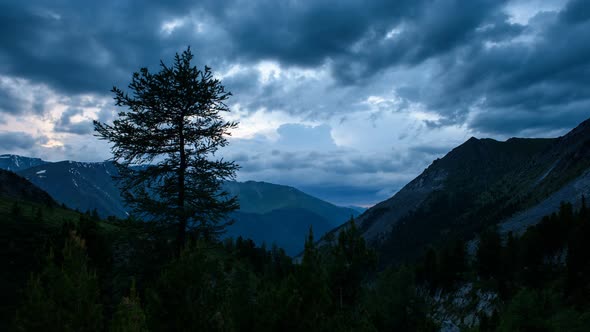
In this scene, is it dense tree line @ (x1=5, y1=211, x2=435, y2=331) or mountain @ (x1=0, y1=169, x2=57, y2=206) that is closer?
dense tree line @ (x1=5, y1=211, x2=435, y2=331)

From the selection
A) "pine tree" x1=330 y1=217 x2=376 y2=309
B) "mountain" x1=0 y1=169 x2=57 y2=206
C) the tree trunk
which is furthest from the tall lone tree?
"mountain" x1=0 y1=169 x2=57 y2=206

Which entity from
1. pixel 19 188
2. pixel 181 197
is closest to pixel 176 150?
pixel 181 197

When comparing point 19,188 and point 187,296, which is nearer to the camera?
point 187,296

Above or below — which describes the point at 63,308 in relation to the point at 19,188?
below

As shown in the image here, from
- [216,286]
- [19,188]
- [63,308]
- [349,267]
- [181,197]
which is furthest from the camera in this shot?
[19,188]

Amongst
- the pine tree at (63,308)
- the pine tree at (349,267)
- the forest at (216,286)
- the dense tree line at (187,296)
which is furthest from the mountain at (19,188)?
the pine tree at (63,308)

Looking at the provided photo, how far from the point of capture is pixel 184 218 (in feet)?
50.4

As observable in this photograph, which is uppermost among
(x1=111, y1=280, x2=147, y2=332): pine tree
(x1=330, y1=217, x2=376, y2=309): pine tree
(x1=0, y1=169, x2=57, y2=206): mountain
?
(x1=0, y1=169, x2=57, y2=206): mountain

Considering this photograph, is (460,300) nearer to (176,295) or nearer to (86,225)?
(86,225)

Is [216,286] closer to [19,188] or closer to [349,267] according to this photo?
[349,267]

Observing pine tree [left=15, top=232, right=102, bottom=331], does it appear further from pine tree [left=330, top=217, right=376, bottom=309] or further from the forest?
pine tree [left=330, top=217, right=376, bottom=309]

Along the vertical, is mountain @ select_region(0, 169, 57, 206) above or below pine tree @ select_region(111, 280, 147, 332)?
above

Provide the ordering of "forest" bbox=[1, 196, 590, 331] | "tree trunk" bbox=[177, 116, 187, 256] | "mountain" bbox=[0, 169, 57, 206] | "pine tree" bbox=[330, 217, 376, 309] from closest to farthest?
"forest" bbox=[1, 196, 590, 331] → "tree trunk" bbox=[177, 116, 187, 256] → "pine tree" bbox=[330, 217, 376, 309] → "mountain" bbox=[0, 169, 57, 206]

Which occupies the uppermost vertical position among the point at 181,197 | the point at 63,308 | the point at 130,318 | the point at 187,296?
the point at 181,197
